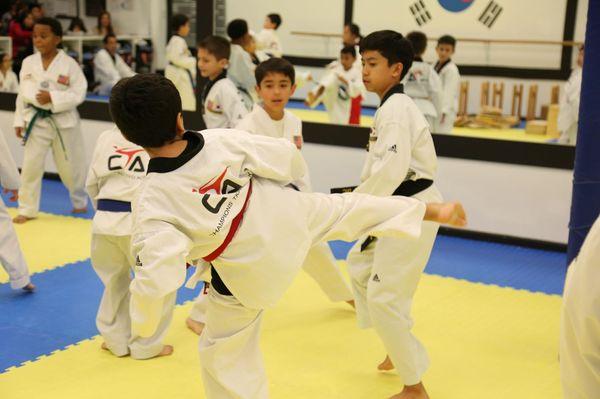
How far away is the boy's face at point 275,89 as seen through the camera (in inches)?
163

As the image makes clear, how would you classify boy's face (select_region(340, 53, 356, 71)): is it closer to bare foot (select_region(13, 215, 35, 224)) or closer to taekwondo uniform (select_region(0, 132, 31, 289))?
bare foot (select_region(13, 215, 35, 224))

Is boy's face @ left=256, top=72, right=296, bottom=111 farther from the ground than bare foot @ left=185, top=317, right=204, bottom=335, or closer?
farther from the ground

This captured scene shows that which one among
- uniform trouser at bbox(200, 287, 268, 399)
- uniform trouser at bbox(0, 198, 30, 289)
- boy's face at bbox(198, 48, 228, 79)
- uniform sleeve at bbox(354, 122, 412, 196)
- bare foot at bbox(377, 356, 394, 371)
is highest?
boy's face at bbox(198, 48, 228, 79)

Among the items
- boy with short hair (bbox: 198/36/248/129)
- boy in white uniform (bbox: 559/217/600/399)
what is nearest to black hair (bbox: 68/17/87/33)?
boy with short hair (bbox: 198/36/248/129)

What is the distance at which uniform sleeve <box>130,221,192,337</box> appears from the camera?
2092 mm

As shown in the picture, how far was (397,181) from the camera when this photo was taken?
3.12 m

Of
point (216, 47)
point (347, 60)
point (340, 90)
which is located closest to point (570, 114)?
point (340, 90)

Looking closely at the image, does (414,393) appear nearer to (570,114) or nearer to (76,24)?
(570,114)

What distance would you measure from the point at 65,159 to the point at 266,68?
125 inches

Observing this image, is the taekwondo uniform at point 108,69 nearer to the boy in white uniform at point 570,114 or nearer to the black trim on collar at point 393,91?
the boy in white uniform at point 570,114

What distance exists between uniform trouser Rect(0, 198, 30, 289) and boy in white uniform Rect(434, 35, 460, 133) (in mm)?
3746

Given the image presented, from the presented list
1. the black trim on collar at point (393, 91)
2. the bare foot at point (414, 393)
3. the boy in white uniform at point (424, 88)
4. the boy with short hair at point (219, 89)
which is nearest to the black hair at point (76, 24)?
the boy in white uniform at point (424, 88)

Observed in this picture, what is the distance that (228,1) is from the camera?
834 centimetres

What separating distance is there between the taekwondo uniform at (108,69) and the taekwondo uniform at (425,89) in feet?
14.8
